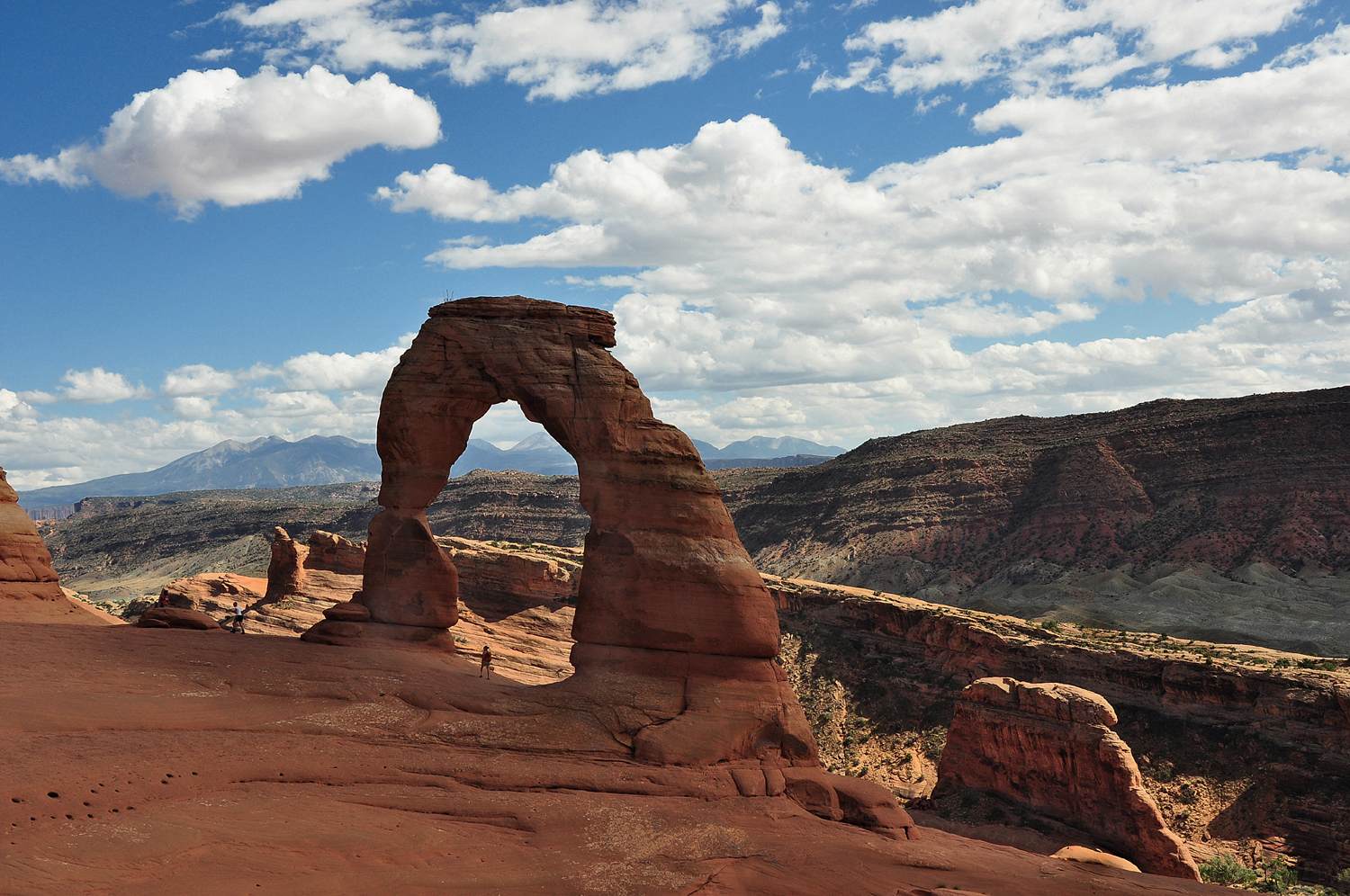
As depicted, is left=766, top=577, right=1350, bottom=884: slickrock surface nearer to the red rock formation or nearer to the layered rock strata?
the layered rock strata

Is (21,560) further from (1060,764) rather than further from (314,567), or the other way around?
(1060,764)

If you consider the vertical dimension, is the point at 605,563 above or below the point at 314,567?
above

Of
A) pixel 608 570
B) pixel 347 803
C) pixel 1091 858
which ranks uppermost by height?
pixel 608 570

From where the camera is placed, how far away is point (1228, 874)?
3503 cm

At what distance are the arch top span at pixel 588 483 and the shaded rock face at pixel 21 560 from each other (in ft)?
35.6

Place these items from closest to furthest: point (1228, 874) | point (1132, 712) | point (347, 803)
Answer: point (347, 803)
point (1228, 874)
point (1132, 712)

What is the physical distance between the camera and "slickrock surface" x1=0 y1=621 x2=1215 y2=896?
1512 centimetres

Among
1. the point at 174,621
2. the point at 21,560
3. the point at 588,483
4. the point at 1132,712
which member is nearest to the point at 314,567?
the point at 21,560

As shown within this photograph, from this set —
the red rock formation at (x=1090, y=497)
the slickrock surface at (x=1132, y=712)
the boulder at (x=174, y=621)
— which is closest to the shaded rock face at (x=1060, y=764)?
the slickrock surface at (x=1132, y=712)

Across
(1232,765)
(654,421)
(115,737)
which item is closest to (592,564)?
(654,421)

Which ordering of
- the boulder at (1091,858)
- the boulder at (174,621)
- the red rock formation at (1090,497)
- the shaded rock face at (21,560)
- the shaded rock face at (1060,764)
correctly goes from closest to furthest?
the boulder at (1091,858), the boulder at (174,621), the shaded rock face at (21,560), the shaded rock face at (1060,764), the red rock formation at (1090,497)

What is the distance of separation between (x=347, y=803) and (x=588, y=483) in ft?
39.1

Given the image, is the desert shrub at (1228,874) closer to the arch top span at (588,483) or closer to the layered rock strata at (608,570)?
the layered rock strata at (608,570)

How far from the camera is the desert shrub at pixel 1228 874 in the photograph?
34.8m
